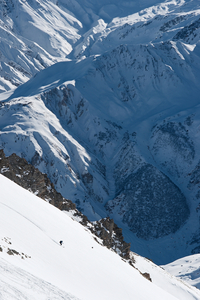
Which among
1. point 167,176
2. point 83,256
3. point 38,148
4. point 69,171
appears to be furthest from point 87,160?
point 83,256

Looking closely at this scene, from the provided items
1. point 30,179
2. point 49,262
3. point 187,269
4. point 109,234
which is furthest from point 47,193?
point 187,269

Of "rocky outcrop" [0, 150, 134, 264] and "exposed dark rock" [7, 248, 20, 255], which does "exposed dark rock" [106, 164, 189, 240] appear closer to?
"rocky outcrop" [0, 150, 134, 264]

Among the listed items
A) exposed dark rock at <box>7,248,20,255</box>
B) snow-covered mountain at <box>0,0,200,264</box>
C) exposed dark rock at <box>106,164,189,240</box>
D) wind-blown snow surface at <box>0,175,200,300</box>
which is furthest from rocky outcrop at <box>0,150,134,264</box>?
exposed dark rock at <box>106,164,189,240</box>

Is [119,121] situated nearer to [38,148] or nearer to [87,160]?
[87,160]

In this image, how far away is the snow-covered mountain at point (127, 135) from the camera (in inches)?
3061

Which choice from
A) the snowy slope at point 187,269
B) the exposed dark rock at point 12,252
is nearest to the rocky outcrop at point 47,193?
the snowy slope at point 187,269

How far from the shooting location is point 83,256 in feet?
80.3

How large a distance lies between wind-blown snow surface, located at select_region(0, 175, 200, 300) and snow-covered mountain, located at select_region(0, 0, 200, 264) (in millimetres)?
46086

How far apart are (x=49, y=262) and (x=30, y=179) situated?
74.9 feet

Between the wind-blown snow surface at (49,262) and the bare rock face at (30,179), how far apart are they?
11.3 metres

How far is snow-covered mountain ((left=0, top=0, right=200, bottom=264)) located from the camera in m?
77.8

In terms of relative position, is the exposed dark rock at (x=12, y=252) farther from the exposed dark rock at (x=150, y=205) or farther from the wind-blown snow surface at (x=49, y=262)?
the exposed dark rock at (x=150, y=205)

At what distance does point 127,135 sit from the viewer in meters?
95.9

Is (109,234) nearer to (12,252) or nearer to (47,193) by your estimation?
(47,193)
